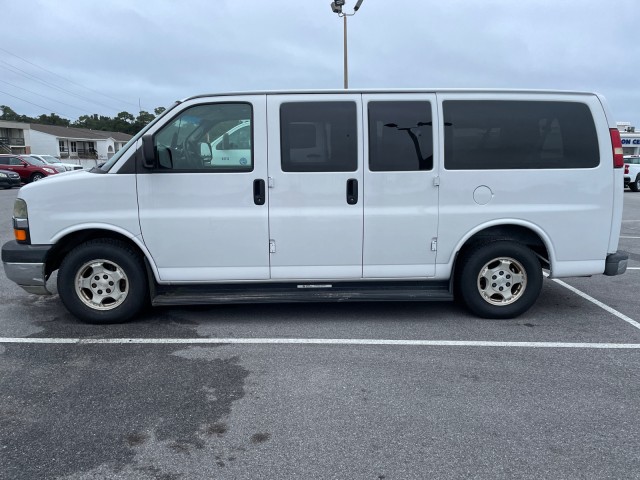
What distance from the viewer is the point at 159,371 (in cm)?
409

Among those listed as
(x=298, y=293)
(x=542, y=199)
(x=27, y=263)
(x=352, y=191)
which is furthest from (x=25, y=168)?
(x=542, y=199)

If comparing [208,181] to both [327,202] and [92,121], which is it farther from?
[92,121]

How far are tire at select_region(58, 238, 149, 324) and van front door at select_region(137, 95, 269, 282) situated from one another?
29cm

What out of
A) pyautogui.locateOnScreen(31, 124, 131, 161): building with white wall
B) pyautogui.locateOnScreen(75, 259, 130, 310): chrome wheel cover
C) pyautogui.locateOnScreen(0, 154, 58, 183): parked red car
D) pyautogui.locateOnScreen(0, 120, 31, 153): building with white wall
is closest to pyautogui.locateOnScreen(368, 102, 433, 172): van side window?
pyautogui.locateOnScreen(75, 259, 130, 310): chrome wheel cover

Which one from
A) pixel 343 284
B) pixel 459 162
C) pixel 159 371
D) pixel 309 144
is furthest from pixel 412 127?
pixel 159 371

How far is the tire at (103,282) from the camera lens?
4961 millimetres

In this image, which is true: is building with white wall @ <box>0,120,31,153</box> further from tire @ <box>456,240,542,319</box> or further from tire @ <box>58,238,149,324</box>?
tire @ <box>456,240,542,319</box>

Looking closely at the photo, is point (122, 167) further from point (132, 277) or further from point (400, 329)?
point (400, 329)

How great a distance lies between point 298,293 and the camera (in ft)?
16.8

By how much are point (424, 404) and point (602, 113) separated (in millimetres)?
3474

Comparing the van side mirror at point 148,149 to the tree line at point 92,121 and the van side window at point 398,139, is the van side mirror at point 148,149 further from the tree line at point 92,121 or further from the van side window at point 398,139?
the tree line at point 92,121

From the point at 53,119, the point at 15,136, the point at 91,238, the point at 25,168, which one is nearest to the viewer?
the point at 91,238

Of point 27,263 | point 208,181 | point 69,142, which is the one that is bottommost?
point 27,263

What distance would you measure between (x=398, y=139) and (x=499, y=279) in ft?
5.62
